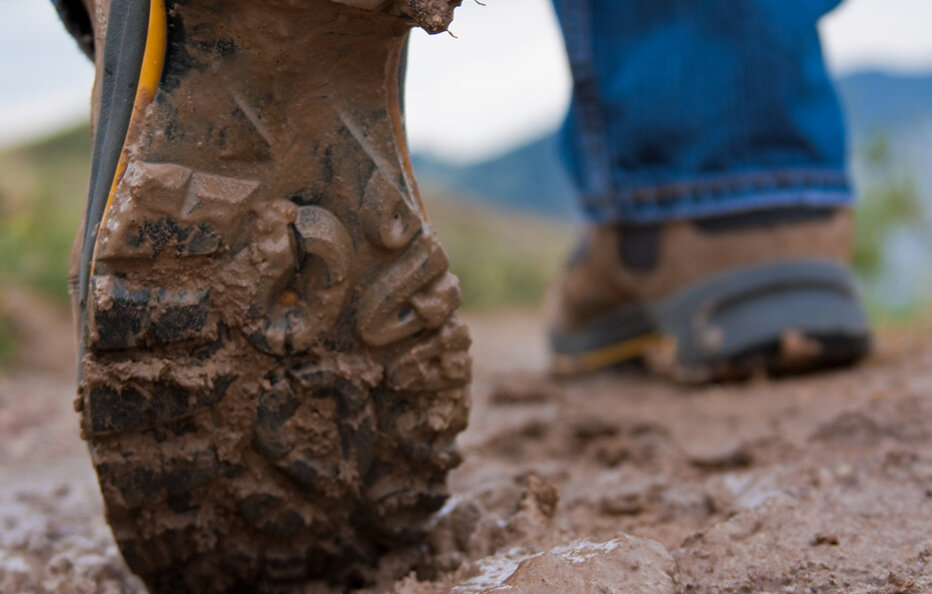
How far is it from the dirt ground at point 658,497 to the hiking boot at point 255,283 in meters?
0.14

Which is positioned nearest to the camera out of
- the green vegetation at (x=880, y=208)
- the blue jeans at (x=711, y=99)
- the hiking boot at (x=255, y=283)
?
the hiking boot at (x=255, y=283)

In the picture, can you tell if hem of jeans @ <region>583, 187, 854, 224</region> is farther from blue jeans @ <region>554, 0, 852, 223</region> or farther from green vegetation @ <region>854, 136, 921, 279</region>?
green vegetation @ <region>854, 136, 921, 279</region>

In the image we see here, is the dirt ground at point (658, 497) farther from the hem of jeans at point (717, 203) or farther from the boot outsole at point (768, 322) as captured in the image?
the hem of jeans at point (717, 203)

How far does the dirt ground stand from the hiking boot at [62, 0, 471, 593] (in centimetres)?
14

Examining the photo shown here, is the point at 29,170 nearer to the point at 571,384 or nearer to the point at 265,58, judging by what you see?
Result: the point at 571,384

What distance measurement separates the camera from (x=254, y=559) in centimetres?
87

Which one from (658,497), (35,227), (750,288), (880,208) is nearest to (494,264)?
(880,208)

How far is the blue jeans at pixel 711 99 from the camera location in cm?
158

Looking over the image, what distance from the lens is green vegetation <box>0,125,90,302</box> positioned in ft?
9.43

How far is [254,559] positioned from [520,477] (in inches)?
15.3

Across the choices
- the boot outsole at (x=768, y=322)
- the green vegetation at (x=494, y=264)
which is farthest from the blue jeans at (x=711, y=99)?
the green vegetation at (x=494, y=264)

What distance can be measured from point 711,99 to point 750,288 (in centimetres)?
37

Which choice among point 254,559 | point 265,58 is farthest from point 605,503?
point 265,58

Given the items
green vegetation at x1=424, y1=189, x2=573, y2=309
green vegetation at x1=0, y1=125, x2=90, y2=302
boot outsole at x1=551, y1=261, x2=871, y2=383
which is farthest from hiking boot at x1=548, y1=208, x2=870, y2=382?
green vegetation at x1=424, y1=189, x2=573, y2=309
